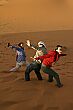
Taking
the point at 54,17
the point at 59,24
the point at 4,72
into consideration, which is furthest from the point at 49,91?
the point at 54,17

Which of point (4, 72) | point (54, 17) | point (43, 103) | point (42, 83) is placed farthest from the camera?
point (54, 17)

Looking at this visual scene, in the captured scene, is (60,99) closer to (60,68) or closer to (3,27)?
(60,68)

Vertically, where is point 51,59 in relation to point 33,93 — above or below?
above

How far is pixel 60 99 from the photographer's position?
379 inches

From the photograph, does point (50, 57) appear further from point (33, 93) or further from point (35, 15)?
point (35, 15)

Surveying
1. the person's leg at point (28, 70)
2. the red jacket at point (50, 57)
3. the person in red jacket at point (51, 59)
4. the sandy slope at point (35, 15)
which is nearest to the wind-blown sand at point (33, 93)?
the person's leg at point (28, 70)

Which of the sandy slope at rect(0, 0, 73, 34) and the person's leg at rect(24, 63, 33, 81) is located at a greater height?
the sandy slope at rect(0, 0, 73, 34)

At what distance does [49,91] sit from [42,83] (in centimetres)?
88

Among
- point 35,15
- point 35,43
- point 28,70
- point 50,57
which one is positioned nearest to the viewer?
point 50,57

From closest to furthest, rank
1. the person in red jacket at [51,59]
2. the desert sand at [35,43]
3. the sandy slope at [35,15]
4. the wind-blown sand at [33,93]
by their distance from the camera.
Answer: the wind-blown sand at [33,93] < the desert sand at [35,43] < the person in red jacket at [51,59] < the sandy slope at [35,15]

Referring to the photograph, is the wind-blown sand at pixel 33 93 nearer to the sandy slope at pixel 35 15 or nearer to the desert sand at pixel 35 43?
the desert sand at pixel 35 43

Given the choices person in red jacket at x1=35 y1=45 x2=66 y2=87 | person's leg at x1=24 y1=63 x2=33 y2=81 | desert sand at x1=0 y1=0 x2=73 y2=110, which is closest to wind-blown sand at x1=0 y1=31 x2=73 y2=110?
desert sand at x1=0 y1=0 x2=73 y2=110

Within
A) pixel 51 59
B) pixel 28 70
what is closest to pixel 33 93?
pixel 51 59

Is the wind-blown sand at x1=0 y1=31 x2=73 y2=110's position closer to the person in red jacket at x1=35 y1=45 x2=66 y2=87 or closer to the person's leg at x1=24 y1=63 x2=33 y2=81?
the person's leg at x1=24 y1=63 x2=33 y2=81
